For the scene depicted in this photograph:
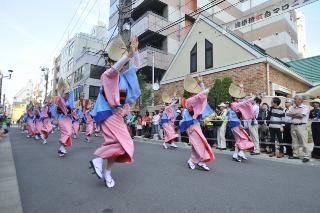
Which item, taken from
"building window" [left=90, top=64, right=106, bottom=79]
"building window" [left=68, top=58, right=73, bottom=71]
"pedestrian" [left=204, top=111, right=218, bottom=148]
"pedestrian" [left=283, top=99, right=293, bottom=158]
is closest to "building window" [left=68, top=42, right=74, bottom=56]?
"building window" [left=68, top=58, right=73, bottom=71]

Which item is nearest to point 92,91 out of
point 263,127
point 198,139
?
point 263,127

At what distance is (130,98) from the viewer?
16.1 ft

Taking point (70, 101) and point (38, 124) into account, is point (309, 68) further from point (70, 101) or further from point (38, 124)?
point (38, 124)

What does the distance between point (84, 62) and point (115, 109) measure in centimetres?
3381

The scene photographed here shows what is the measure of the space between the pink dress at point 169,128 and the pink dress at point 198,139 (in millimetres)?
4485

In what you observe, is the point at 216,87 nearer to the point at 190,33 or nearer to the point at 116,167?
the point at 190,33

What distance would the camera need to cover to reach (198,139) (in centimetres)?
626

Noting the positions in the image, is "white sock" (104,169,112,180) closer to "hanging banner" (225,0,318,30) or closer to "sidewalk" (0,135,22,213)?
"sidewalk" (0,135,22,213)

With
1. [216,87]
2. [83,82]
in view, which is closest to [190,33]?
[216,87]

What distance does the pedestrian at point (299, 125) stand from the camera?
772 centimetres

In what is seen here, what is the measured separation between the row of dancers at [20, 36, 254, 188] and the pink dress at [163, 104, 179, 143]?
347cm

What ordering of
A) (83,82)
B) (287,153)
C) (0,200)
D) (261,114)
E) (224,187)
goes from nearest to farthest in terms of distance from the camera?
(0,200), (224,187), (287,153), (261,114), (83,82)

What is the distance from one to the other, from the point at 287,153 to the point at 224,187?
16.0 feet

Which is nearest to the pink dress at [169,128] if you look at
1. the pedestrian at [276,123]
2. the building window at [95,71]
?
the pedestrian at [276,123]
